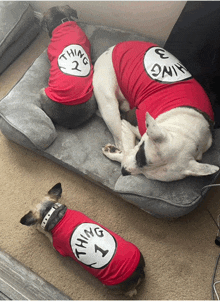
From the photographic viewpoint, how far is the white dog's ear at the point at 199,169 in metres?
1.88

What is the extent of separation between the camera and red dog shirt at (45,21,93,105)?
2.42 m

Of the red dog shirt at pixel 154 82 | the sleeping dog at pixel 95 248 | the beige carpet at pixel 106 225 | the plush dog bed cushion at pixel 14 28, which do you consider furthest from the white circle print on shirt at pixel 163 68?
the plush dog bed cushion at pixel 14 28

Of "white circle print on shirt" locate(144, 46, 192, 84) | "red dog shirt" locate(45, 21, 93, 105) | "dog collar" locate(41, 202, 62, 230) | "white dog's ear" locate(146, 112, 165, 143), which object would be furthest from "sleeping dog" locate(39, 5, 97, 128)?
"white dog's ear" locate(146, 112, 165, 143)

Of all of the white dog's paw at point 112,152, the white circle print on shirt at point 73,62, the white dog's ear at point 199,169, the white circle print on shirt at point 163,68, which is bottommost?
the white dog's paw at point 112,152

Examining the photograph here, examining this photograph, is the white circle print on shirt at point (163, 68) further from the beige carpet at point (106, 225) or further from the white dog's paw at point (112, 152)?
the beige carpet at point (106, 225)

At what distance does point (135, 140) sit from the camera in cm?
246

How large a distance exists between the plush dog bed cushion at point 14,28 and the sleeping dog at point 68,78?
0.62 metres

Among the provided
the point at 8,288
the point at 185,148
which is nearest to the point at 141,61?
the point at 185,148

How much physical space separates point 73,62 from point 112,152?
0.81 meters

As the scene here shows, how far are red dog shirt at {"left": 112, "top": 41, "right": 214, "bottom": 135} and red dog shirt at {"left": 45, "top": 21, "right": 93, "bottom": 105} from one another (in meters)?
0.28

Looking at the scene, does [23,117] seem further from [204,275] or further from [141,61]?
[204,275]

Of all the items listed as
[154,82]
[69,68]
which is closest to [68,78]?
[69,68]

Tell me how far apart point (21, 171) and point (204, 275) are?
71.1 inches

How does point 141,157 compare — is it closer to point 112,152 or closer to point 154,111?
point 154,111
